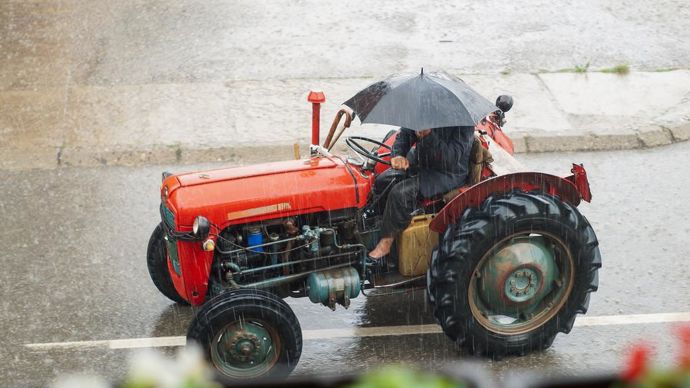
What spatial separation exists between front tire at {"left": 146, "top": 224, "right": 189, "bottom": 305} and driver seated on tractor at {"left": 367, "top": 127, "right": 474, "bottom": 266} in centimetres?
152

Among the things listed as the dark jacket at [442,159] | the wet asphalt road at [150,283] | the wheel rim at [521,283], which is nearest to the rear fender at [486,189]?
the dark jacket at [442,159]

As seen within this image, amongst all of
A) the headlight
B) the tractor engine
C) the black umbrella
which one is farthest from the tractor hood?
the black umbrella

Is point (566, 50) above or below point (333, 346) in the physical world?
above

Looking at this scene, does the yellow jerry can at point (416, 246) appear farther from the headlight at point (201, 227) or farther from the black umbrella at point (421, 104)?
the headlight at point (201, 227)

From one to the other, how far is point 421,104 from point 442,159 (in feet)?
1.27

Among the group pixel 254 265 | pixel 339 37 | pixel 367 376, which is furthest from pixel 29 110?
pixel 367 376

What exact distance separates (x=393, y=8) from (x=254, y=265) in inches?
282

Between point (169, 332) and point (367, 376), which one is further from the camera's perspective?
point (169, 332)

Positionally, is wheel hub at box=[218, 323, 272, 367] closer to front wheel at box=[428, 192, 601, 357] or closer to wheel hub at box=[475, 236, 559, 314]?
front wheel at box=[428, 192, 601, 357]

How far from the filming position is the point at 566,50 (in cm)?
1156

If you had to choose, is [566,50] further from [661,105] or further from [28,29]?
[28,29]

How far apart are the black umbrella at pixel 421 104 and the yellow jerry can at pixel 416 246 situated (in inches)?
27.4

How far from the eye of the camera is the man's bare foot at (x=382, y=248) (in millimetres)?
6194

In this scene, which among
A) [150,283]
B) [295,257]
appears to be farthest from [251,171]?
[150,283]
